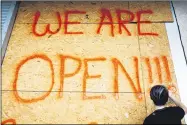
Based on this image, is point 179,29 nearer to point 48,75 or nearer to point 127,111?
point 127,111

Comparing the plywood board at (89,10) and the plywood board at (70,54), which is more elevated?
the plywood board at (89,10)

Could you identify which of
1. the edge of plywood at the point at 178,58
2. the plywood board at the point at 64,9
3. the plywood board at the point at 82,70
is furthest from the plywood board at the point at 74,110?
the plywood board at the point at 64,9

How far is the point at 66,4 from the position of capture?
4.51 meters

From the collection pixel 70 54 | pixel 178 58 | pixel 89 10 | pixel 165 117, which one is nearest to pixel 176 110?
pixel 165 117

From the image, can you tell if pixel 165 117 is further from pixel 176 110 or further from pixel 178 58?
pixel 178 58

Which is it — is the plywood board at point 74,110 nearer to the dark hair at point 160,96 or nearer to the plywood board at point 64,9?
the dark hair at point 160,96

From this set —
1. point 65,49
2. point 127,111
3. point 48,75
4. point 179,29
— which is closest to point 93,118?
point 127,111

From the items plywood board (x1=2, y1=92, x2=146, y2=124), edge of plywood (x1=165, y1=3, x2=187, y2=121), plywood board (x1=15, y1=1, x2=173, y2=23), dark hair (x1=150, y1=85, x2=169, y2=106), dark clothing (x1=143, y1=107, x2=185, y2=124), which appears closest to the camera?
dark clothing (x1=143, y1=107, x2=185, y2=124)

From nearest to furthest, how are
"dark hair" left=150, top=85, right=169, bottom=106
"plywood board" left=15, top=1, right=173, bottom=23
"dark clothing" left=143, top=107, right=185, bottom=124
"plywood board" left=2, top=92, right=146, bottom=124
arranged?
"dark clothing" left=143, top=107, right=185, bottom=124 < "dark hair" left=150, top=85, right=169, bottom=106 < "plywood board" left=2, top=92, right=146, bottom=124 < "plywood board" left=15, top=1, right=173, bottom=23

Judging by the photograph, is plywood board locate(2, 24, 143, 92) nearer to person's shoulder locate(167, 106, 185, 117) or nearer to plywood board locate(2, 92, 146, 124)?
plywood board locate(2, 92, 146, 124)

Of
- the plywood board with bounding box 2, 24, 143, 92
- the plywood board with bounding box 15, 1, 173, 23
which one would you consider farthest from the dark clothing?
the plywood board with bounding box 15, 1, 173, 23

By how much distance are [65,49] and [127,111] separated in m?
1.19

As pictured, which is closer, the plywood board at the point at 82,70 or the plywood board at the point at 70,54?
the plywood board at the point at 82,70

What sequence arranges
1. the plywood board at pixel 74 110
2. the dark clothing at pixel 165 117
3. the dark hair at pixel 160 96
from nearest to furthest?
the dark clothing at pixel 165 117 < the dark hair at pixel 160 96 < the plywood board at pixel 74 110
